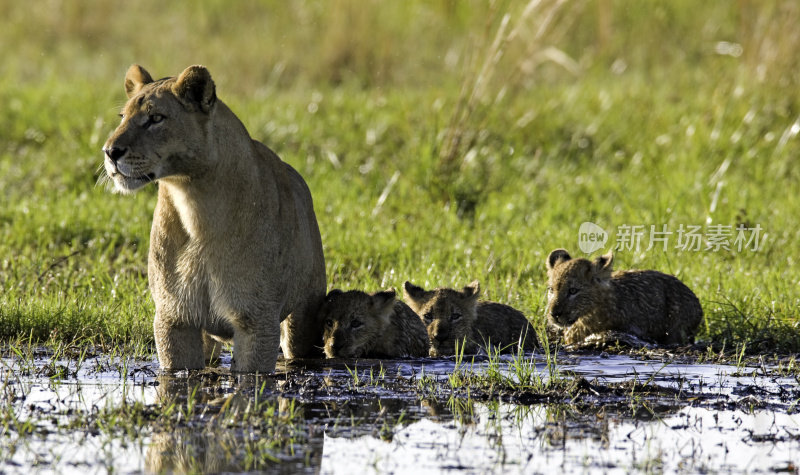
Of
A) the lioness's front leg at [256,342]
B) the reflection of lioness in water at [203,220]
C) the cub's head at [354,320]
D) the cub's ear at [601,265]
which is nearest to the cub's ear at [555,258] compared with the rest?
the cub's ear at [601,265]

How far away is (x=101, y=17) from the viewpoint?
70.5 feet

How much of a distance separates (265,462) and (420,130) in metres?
8.47

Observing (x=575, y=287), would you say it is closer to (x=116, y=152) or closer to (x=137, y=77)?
(x=137, y=77)

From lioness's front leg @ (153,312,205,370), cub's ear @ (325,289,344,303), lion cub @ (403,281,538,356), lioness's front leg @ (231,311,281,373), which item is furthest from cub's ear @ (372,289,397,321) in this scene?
lioness's front leg @ (153,312,205,370)

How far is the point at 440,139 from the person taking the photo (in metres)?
12.2

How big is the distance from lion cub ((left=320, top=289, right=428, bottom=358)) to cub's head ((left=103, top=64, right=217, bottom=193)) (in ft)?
5.43

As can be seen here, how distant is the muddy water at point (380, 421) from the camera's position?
16.5ft

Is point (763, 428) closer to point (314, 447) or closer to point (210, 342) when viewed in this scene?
point (314, 447)

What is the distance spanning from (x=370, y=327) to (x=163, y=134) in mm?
2187

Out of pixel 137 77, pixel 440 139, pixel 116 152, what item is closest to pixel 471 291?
pixel 137 77

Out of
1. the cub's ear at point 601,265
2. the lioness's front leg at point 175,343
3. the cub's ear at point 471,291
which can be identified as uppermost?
the cub's ear at point 601,265

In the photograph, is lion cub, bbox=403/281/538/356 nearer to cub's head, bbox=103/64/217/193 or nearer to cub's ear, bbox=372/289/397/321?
cub's ear, bbox=372/289/397/321

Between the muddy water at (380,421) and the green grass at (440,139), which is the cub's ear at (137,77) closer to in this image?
the muddy water at (380,421)

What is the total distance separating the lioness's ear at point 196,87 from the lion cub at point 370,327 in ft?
5.99
